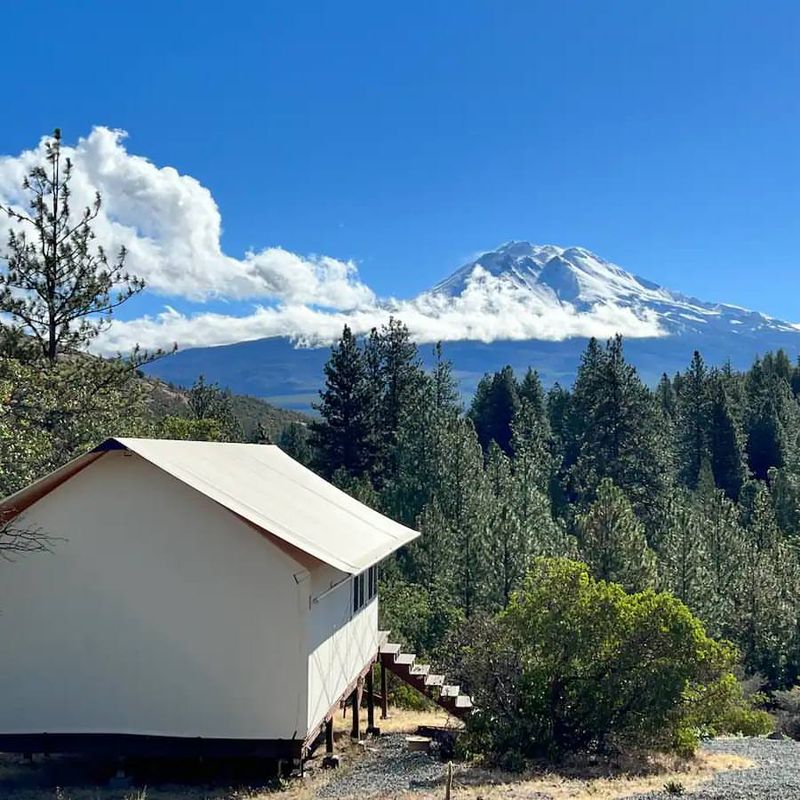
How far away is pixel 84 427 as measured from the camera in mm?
22250

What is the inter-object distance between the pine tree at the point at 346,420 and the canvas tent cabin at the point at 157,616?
3186 centimetres

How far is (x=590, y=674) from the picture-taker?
50.3 ft

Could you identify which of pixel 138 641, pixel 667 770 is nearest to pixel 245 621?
pixel 138 641

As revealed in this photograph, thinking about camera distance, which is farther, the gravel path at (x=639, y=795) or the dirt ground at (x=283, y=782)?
the dirt ground at (x=283, y=782)

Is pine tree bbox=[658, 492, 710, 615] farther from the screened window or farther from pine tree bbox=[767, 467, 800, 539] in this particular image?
pine tree bbox=[767, 467, 800, 539]

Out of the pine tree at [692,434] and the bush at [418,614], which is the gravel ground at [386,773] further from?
the pine tree at [692,434]

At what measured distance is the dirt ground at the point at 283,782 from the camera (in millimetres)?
12586

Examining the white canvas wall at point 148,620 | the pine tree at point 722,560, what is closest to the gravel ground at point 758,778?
the white canvas wall at point 148,620

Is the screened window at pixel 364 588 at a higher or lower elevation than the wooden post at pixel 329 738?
higher

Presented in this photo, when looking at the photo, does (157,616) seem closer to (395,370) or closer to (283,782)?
(283,782)

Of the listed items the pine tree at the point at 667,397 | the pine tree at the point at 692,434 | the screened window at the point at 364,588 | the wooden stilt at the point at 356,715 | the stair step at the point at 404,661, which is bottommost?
the wooden stilt at the point at 356,715

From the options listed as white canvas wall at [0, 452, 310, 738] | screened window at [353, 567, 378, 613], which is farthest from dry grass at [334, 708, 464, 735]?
white canvas wall at [0, 452, 310, 738]

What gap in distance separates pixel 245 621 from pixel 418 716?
9.83m

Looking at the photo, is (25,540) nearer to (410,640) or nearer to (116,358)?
(116,358)
